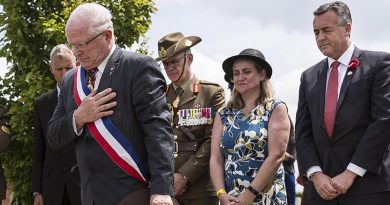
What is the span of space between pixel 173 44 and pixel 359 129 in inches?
82.0

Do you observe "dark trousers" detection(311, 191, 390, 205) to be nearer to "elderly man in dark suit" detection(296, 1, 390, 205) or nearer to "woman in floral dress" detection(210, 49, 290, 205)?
"elderly man in dark suit" detection(296, 1, 390, 205)

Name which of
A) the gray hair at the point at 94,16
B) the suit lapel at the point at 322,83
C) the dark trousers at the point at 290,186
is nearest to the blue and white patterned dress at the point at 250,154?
the dark trousers at the point at 290,186

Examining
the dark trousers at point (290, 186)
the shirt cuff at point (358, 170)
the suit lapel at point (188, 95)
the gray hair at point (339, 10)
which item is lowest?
the dark trousers at point (290, 186)

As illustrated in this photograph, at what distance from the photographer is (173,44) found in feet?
20.9

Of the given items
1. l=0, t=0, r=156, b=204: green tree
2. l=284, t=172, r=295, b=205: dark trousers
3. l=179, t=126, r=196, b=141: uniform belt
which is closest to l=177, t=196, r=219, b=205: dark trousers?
l=179, t=126, r=196, b=141: uniform belt

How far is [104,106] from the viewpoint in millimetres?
4246

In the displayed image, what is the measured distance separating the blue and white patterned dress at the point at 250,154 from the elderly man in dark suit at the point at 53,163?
4.83ft

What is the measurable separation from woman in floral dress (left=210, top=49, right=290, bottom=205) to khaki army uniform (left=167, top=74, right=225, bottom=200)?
11.3 inches

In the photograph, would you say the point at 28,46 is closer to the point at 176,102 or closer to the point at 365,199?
the point at 176,102

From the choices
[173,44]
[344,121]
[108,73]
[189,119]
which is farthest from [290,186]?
[108,73]

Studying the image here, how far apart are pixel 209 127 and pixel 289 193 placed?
2.86 feet

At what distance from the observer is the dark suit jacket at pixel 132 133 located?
13.8 ft

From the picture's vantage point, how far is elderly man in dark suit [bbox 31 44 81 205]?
641 centimetres

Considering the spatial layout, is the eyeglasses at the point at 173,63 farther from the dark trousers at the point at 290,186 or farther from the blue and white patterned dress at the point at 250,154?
the dark trousers at the point at 290,186
